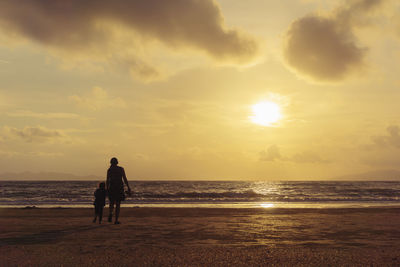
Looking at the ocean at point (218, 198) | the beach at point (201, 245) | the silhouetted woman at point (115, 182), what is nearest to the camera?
the beach at point (201, 245)

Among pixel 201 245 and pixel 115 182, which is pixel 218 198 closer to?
pixel 115 182

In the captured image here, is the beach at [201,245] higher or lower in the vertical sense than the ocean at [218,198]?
higher

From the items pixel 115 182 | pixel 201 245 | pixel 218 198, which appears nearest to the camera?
pixel 201 245

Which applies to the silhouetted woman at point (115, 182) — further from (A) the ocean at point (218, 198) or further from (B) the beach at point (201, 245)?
(A) the ocean at point (218, 198)

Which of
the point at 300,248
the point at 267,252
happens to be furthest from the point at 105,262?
the point at 300,248

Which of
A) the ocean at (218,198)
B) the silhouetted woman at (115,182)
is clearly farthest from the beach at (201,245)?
the ocean at (218,198)

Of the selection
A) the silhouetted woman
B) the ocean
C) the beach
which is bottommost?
the ocean

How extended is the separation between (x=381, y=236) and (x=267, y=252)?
4.43 metres

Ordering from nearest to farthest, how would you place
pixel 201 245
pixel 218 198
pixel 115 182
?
1. pixel 201 245
2. pixel 115 182
3. pixel 218 198

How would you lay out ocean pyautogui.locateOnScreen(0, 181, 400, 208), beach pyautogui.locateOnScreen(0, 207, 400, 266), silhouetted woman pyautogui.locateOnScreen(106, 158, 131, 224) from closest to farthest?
beach pyautogui.locateOnScreen(0, 207, 400, 266) < silhouetted woman pyautogui.locateOnScreen(106, 158, 131, 224) < ocean pyautogui.locateOnScreen(0, 181, 400, 208)

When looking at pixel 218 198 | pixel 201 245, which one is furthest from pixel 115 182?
pixel 218 198

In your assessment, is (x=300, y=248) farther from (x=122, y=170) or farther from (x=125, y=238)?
(x=122, y=170)

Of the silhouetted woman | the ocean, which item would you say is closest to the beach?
the silhouetted woman

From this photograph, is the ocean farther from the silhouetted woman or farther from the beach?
the beach
